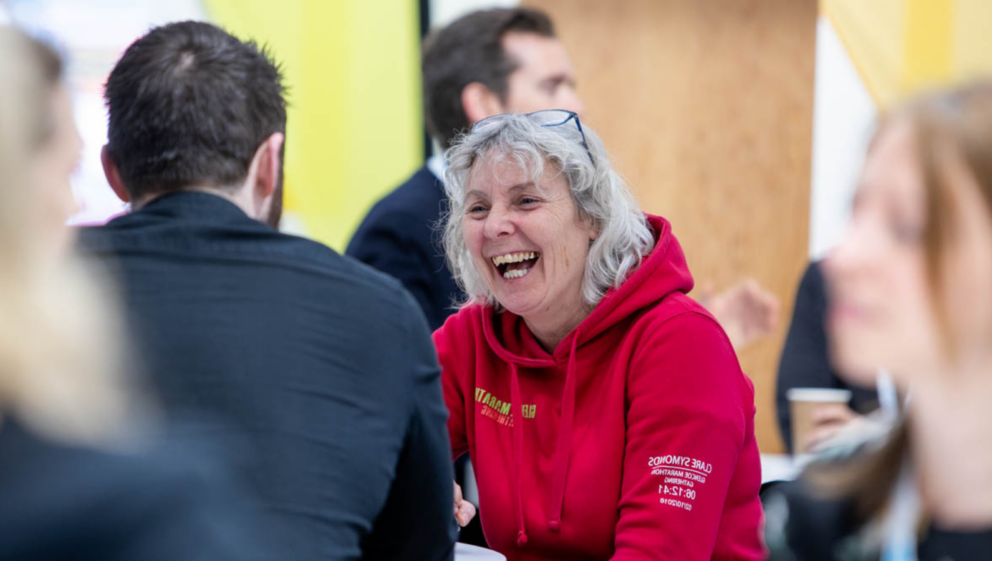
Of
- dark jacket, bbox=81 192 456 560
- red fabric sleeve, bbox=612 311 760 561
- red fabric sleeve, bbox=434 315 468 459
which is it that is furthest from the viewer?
red fabric sleeve, bbox=434 315 468 459

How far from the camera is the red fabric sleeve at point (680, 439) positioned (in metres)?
1.67

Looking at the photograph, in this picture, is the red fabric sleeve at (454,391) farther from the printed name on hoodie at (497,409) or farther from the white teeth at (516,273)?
the white teeth at (516,273)

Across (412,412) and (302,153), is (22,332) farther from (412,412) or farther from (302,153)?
(302,153)

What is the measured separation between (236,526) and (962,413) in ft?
2.34

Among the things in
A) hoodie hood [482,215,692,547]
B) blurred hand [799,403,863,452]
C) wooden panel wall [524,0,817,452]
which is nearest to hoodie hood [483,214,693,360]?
hoodie hood [482,215,692,547]

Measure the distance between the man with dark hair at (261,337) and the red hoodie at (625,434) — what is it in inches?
13.2

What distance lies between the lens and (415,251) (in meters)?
2.79

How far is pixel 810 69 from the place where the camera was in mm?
4586

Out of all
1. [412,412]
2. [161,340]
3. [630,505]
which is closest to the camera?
[161,340]

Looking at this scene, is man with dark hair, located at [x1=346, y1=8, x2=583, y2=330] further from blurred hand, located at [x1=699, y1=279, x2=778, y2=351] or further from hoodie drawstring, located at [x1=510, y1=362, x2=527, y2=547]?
hoodie drawstring, located at [x1=510, y1=362, x2=527, y2=547]

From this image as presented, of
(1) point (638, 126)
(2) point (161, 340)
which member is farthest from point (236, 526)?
(1) point (638, 126)

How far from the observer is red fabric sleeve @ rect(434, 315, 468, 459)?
6.86 ft

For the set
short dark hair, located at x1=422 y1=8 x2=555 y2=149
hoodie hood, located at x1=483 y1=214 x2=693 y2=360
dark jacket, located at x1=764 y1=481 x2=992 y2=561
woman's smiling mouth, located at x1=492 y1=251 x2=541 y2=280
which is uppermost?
short dark hair, located at x1=422 y1=8 x2=555 y2=149

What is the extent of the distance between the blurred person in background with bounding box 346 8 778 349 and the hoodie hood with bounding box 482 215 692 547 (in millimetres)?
821
